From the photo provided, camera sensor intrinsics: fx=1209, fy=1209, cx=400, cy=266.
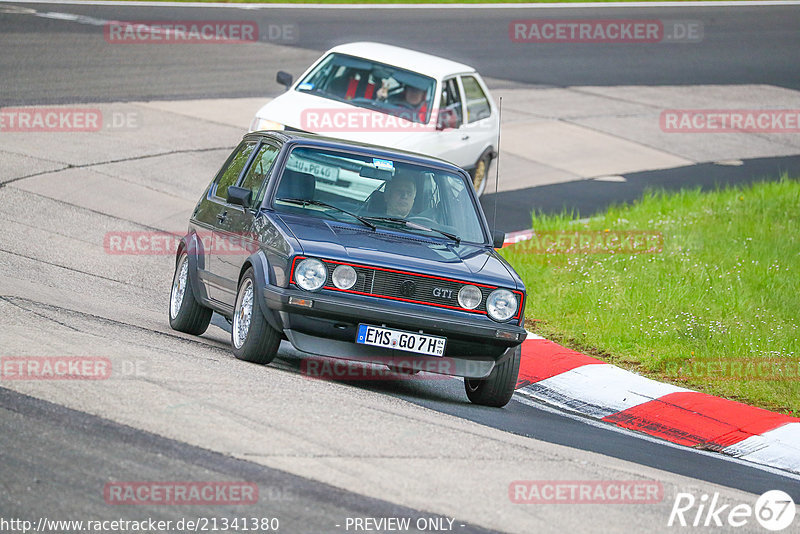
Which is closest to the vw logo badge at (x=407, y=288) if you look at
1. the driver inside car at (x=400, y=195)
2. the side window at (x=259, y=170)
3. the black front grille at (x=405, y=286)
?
the black front grille at (x=405, y=286)

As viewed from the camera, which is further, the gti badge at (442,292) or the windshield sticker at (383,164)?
the windshield sticker at (383,164)

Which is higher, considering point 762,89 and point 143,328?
point 762,89

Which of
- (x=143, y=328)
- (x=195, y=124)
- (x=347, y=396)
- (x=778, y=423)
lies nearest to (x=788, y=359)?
(x=778, y=423)

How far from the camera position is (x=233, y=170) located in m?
9.72

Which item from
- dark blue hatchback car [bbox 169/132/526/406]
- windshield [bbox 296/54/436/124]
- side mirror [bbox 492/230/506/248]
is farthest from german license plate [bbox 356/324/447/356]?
windshield [bbox 296/54/436/124]

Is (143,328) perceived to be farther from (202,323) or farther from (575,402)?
(575,402)

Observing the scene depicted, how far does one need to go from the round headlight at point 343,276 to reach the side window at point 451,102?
792 cm

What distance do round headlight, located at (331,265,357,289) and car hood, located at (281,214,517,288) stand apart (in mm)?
60

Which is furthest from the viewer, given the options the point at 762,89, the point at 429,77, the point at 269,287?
the point at 762,89

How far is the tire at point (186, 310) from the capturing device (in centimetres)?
946

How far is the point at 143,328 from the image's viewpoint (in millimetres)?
9047

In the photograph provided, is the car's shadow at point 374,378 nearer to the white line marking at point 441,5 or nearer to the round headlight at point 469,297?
the round headlight at point 469,297

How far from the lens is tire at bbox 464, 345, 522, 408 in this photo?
8.20 metres

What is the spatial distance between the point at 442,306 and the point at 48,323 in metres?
2.64
